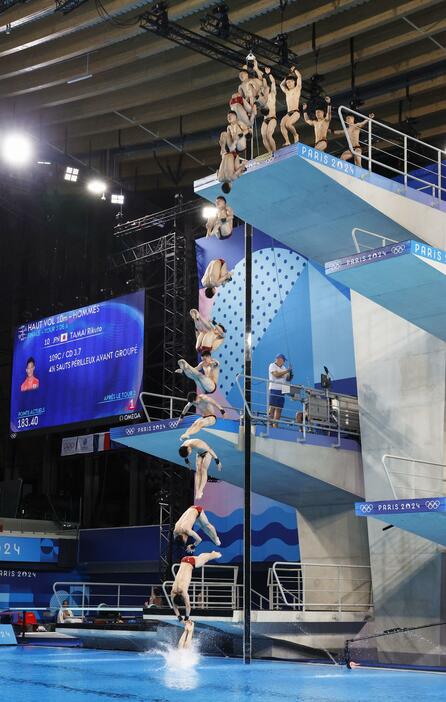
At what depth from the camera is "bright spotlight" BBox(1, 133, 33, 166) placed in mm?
24531

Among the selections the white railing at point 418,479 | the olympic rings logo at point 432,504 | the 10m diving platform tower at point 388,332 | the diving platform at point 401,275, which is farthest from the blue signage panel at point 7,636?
the diving platform at point 401,275

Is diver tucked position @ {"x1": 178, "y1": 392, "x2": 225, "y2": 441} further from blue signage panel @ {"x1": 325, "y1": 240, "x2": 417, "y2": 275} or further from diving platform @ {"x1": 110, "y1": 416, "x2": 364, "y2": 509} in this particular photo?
blue signage panel @ {"x1": 325, "y1": 240, "x2": 417, "y2": 275}

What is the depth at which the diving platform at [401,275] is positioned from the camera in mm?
14055

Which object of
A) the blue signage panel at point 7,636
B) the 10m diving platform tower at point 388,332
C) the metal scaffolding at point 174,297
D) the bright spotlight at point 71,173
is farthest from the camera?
the bright spotlight at point 71,173

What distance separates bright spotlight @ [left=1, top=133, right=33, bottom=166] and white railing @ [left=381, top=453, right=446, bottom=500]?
13306mm

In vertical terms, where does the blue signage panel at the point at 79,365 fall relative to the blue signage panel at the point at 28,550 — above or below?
above

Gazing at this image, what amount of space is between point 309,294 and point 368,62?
5922mm

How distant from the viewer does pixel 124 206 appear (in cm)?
2930

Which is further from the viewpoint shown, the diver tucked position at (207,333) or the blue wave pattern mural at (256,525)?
the blue wave pattern mural at (256,525)

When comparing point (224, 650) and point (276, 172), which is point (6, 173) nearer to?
point (276, 172)

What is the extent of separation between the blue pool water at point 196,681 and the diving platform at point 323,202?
7917 mm

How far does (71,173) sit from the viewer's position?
26.2 m

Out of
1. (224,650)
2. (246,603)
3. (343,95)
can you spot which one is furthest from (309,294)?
(246,603)

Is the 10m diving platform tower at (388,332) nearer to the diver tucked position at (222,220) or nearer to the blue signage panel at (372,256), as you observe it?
the blue signage panel at (372,256)
